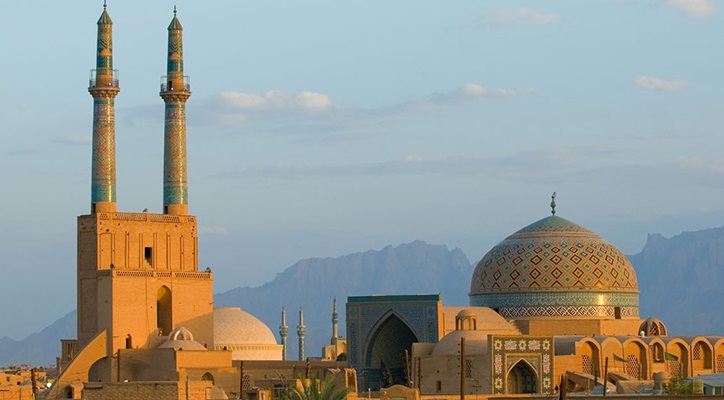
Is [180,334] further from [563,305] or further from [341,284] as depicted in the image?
[341,284]

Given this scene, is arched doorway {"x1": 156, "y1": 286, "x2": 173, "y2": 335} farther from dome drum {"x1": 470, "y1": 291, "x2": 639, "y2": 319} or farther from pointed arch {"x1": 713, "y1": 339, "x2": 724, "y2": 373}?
pointed arch {"x1": 713, "y1": 339, "x2": 724, "y2": 373}

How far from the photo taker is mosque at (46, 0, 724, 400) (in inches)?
1657

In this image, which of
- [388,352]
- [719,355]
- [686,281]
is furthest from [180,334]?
[686,281]

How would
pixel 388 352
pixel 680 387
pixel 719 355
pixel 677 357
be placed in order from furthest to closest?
pixel 388 352 < pixel 719 355 < pixel 677 357 < pixel 680 387

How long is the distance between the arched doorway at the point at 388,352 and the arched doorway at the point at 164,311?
5.17 m

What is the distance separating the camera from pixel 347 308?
44094mm

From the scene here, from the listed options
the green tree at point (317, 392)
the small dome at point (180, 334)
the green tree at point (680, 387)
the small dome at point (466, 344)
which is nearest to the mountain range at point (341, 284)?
the small dome at point (180, 334)

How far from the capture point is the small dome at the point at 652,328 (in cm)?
4412

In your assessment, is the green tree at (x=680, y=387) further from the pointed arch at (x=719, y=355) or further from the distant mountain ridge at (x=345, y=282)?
the distant mountain ridge at (x=345, y=282)

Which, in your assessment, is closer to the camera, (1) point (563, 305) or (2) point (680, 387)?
(2) point (680, 387)

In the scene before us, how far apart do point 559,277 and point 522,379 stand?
247 inches

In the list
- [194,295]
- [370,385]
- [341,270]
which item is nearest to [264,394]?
[370,385]

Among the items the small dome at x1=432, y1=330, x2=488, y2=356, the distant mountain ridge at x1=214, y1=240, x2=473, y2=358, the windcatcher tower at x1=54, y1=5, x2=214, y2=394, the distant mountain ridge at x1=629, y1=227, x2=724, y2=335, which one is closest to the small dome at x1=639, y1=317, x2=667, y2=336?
the small dome at x1=432, y1=330, x2=488, y2=356

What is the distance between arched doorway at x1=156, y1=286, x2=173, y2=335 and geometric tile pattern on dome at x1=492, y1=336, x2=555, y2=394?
10.0m
